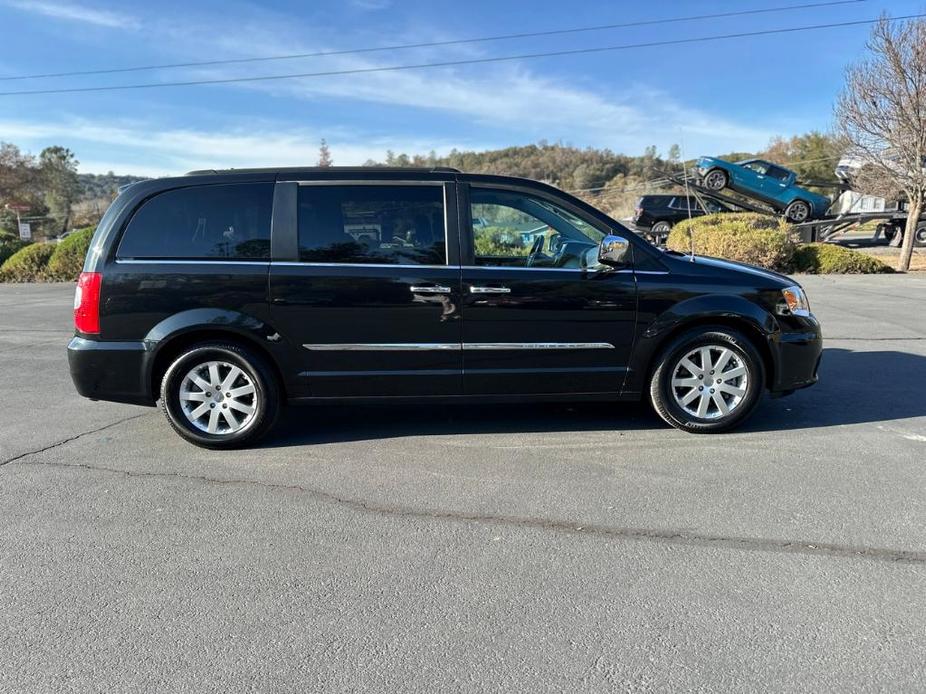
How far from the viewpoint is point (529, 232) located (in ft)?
15.7

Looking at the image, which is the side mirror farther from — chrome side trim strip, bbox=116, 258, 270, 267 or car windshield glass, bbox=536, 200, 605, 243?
chrome side trim strip, bbox=116, 258, 270, 267

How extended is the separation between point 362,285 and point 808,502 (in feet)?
10.0

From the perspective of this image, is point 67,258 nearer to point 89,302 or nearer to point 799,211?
point 89,302

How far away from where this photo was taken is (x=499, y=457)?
441 cm

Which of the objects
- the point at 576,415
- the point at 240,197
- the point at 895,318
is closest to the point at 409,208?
A: the point at 240,197

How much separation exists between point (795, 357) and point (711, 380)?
2.15 feet

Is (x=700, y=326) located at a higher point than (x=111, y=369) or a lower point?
higher

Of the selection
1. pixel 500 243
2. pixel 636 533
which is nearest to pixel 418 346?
pixel 500 243

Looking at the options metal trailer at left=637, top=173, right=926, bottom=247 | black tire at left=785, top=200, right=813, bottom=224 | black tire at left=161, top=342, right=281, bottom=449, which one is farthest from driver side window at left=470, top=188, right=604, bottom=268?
black tire at left=785, top=200, right=813, bottom=224

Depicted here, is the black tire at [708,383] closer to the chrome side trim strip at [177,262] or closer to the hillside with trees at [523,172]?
the chrome side trim strip at [177,262]

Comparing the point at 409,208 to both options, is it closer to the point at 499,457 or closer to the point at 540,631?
the point at 499,457

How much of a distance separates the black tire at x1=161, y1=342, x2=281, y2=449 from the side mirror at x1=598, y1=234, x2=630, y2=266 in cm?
248

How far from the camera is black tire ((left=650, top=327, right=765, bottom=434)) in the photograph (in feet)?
15.4

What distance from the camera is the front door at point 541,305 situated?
179 inches
